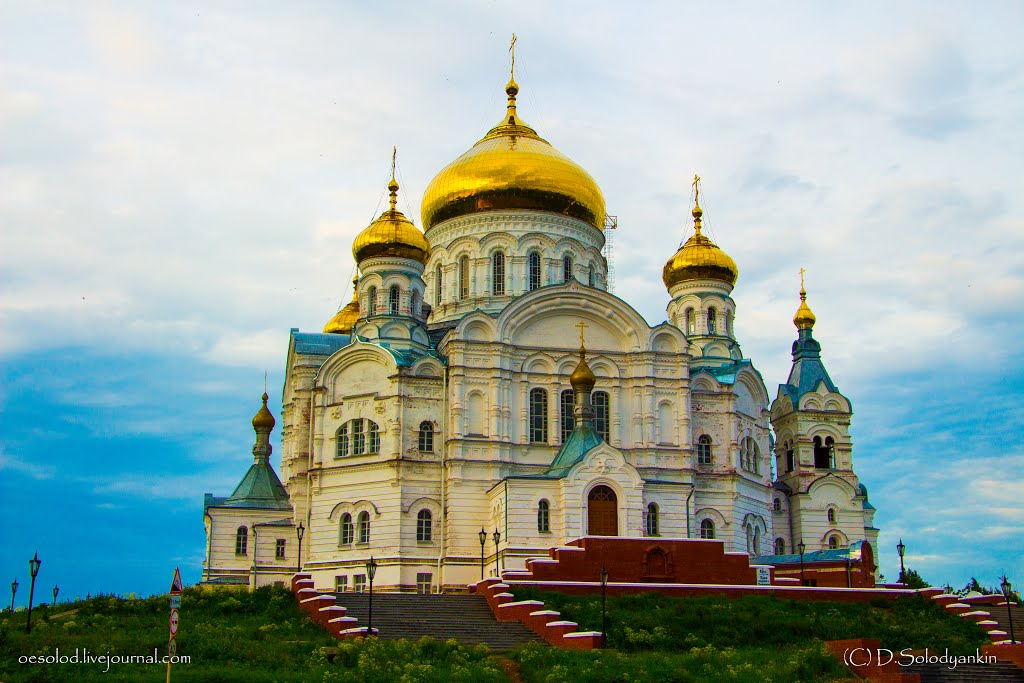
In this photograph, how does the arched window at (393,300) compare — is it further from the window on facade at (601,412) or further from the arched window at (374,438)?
the window on facade at (601,412)

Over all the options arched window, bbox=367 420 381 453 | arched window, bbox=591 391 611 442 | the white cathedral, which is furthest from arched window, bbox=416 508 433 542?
arched window, bbox=591 391 611 442

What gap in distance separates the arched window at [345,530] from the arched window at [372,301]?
736 cm

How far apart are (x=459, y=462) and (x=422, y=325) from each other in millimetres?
6089

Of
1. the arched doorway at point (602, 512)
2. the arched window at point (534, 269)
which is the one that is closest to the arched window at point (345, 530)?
the arched doorway at point (602, 512)

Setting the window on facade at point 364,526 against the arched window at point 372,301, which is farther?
the arched window at point 372,301

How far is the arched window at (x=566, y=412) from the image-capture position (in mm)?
39375

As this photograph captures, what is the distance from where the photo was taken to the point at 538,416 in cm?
3947

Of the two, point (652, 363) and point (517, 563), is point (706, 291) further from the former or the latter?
point (517, 563)

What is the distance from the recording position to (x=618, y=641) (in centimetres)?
2486

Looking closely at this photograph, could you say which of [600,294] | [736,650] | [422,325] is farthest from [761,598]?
[422,325]

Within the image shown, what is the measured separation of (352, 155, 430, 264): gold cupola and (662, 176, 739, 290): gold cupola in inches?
396

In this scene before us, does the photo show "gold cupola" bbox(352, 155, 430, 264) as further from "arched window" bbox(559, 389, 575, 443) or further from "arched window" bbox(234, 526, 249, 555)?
"arched window" bbox(234, 526, 249, 555)

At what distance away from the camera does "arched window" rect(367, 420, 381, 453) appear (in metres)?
38.8

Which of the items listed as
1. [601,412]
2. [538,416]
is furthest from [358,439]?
[601,412]
